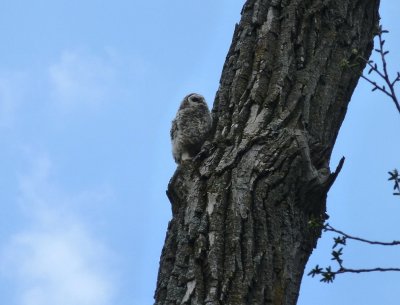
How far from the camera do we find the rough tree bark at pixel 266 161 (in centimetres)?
355

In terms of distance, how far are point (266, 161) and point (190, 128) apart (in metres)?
1.23

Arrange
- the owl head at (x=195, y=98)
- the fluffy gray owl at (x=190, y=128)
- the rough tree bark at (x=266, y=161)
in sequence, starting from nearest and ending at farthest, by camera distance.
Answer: the rough tree bark at (x=266, y=161) → the fluffy gray owl at (x=190, y=128) → the owl head at (x=195, y=98)

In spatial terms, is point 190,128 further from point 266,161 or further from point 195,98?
point 266,161

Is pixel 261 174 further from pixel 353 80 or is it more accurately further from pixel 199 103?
pixel 199 103

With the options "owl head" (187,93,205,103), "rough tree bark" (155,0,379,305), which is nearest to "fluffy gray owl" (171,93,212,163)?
"owl head" (187,93,205,103)

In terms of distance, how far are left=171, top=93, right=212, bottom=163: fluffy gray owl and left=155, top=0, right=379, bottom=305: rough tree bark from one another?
421mm

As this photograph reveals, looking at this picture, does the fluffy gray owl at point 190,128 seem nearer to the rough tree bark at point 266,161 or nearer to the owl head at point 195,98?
the owl head at point 195,98

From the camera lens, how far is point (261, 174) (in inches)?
152

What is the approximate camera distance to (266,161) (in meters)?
3.91

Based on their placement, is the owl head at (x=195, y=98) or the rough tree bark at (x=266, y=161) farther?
the owl head at (x=195, y=98)

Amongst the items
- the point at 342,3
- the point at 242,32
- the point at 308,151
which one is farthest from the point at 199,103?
the point at 308,151

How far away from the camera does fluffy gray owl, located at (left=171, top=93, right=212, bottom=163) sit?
16.3ft

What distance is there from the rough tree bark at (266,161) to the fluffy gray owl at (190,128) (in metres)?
0.42

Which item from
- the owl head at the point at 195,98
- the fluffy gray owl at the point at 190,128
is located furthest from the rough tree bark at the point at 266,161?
the owl head at the point at 195,98
